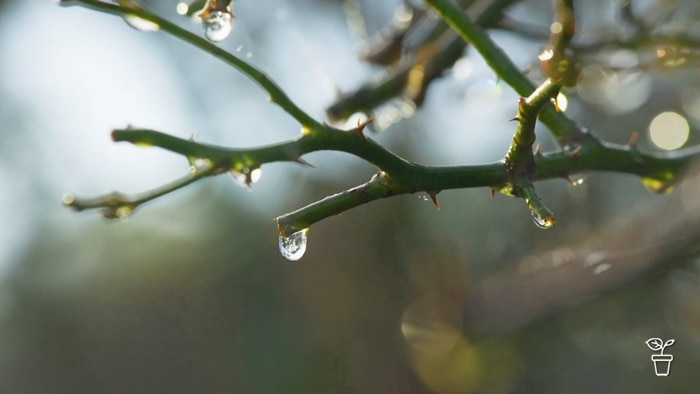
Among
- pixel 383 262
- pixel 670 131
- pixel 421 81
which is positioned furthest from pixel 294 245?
pixel 383 262

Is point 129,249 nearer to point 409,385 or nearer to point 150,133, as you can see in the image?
point 409,385

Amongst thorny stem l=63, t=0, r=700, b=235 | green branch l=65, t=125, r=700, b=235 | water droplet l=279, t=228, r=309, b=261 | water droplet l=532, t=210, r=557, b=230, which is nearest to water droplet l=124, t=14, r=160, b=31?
thorny stem l=63, t=0, r=700, b=235

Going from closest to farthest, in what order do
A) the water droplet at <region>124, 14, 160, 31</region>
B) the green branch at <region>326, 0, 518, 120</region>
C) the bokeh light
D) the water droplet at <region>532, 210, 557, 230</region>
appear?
the water droplet at <region>532, 210, 557, 230</region>, the water droplet at <region>124, 14, 160, 31</region>, the green branch at <region>326, 0, 518, 120</region>, the bokeh light

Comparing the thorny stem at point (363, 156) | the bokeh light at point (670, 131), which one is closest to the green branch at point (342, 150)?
the thorny stem at point (363, 156)

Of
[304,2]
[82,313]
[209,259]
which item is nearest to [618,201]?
[304,2]

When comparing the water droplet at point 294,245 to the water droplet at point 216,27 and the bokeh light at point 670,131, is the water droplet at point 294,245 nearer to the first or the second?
the water droplet at point 216,27

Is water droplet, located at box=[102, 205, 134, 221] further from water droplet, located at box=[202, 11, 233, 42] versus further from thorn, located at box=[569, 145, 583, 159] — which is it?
thorn, located at box=[569, 145, 583, 159]

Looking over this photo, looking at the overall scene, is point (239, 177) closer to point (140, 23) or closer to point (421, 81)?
point (140, 23)
